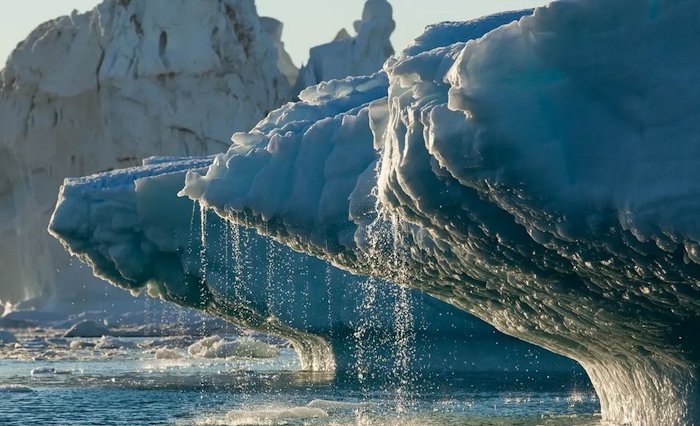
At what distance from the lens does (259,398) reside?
1917cm

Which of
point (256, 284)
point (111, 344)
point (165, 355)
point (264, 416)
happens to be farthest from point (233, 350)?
point (264, 416)

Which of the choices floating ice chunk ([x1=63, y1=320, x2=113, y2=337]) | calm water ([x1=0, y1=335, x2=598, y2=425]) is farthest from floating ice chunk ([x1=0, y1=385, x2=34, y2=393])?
floating ice chunk ([x1=63, y1=320, x2=113, y2=337])

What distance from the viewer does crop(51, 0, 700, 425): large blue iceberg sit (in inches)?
321

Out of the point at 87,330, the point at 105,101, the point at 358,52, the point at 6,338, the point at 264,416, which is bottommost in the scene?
the point at 264,416

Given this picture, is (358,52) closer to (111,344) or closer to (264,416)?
(111,344)

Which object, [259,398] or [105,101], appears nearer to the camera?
[259,398]

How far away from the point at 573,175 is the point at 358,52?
137 feet

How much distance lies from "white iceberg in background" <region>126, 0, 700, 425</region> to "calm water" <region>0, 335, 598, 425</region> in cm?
295

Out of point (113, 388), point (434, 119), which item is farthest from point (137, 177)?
point (434, 119)

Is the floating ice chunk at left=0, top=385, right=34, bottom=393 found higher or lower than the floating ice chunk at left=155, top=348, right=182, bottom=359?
Result: lower

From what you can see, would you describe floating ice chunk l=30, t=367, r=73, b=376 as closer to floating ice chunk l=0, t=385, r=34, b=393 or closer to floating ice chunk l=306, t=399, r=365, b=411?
floating ice chunk l=0, t=385, r=34, b=393

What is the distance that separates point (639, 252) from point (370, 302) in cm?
1452

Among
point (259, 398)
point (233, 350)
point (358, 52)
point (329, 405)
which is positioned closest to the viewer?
point (329, 405)

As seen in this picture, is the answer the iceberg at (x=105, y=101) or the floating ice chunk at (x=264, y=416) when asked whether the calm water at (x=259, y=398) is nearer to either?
the floating ice chunk at (x=264, y=416)
